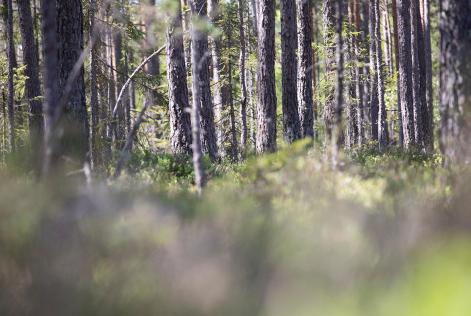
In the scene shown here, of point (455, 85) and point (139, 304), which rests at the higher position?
point (455, 85)

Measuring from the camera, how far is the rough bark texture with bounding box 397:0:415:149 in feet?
58.2

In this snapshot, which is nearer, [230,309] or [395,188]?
[230,309]

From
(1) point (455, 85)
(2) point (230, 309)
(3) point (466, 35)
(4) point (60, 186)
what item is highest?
(3) point (466, 35)

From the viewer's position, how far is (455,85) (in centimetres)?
560

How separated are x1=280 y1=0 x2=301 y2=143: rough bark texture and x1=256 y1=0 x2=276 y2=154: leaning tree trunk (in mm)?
273

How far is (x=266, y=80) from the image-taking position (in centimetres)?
1287

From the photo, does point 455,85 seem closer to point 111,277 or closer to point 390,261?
point 390,261

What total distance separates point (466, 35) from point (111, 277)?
443 centimetres

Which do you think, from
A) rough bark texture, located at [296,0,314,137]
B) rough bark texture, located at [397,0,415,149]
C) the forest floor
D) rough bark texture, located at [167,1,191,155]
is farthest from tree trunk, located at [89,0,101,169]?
rough bark texture, located at [397,0,415,149]

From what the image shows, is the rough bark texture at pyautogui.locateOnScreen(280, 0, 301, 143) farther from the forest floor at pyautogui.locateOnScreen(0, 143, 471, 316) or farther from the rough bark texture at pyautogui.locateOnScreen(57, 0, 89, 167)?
the forest floor at pyautogui.locateOnScreen(0, 143, 471, 316)

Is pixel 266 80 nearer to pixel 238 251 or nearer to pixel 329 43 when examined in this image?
pixel 329 43

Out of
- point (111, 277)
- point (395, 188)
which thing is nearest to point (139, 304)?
point (111, 277)

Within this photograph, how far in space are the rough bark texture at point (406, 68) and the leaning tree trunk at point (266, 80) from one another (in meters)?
6.58

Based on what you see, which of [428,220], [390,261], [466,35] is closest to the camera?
[390,261]
